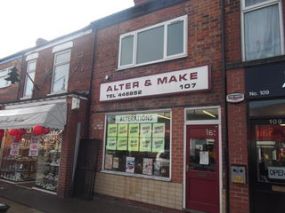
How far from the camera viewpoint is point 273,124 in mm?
6535

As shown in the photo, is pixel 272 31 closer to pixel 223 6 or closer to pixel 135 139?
pixel 223 6

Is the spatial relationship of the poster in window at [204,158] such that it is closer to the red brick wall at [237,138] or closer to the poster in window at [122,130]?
the red brick wall at [237,138]

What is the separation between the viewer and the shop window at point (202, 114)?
25.0 feet

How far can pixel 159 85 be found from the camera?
342 inches

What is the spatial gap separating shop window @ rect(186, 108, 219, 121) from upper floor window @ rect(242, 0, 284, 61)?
151 centimetres

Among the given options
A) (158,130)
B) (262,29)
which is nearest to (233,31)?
(262,29)

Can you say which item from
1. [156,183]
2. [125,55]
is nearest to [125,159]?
[156,183]

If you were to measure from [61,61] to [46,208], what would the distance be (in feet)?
21.1

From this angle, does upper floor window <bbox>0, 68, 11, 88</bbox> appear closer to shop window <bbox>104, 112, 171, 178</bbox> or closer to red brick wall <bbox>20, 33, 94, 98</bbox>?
red brick wall <bbox>20, 33, 94, 98</bbox>

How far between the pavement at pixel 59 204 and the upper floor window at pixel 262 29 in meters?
4.68

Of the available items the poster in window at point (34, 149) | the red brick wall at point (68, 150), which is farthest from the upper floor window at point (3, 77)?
the red brick wall at point (68, 150)

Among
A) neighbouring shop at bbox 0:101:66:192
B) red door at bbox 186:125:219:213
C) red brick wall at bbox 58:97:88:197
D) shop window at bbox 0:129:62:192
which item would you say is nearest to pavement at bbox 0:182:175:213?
red brick wall at bbox 58:97:88:197

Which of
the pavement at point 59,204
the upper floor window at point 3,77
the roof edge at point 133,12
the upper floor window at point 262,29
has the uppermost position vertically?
the roof edge at point 133,12

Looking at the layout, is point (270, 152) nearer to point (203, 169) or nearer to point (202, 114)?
point (203, 169)
